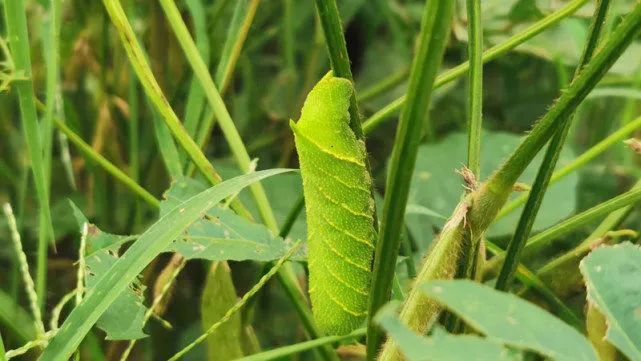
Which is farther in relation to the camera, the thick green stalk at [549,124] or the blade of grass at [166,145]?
the blade of grass at [166,145]

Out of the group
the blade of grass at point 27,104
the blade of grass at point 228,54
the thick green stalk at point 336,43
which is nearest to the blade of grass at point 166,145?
the blade of grass at point 228,54

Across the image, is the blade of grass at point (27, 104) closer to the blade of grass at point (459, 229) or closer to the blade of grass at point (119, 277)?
the blade of grass at point (119, 277)

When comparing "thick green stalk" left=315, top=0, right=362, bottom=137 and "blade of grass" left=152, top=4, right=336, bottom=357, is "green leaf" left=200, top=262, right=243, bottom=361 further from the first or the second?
"thick green stalk" left=315, top=0, right=362, bottom=137

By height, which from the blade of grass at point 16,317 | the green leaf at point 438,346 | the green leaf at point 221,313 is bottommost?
the blade of grass at point 16,317

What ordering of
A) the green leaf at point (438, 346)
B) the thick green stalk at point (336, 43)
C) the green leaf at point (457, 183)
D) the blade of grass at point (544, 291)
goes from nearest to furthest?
the green leaf at point (438, 346) → the thick green stalk at point (336, 43) → the blade of grass at point (544, 291) → the green leaf at point (457, 183)

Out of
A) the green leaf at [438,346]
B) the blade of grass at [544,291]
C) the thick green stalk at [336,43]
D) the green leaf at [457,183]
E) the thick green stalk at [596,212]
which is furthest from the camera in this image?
the green leaf at [457,183]

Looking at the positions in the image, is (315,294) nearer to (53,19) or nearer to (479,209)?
(479,209)

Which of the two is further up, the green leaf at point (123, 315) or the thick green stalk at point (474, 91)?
the thick green stalk at point (474, 91)
